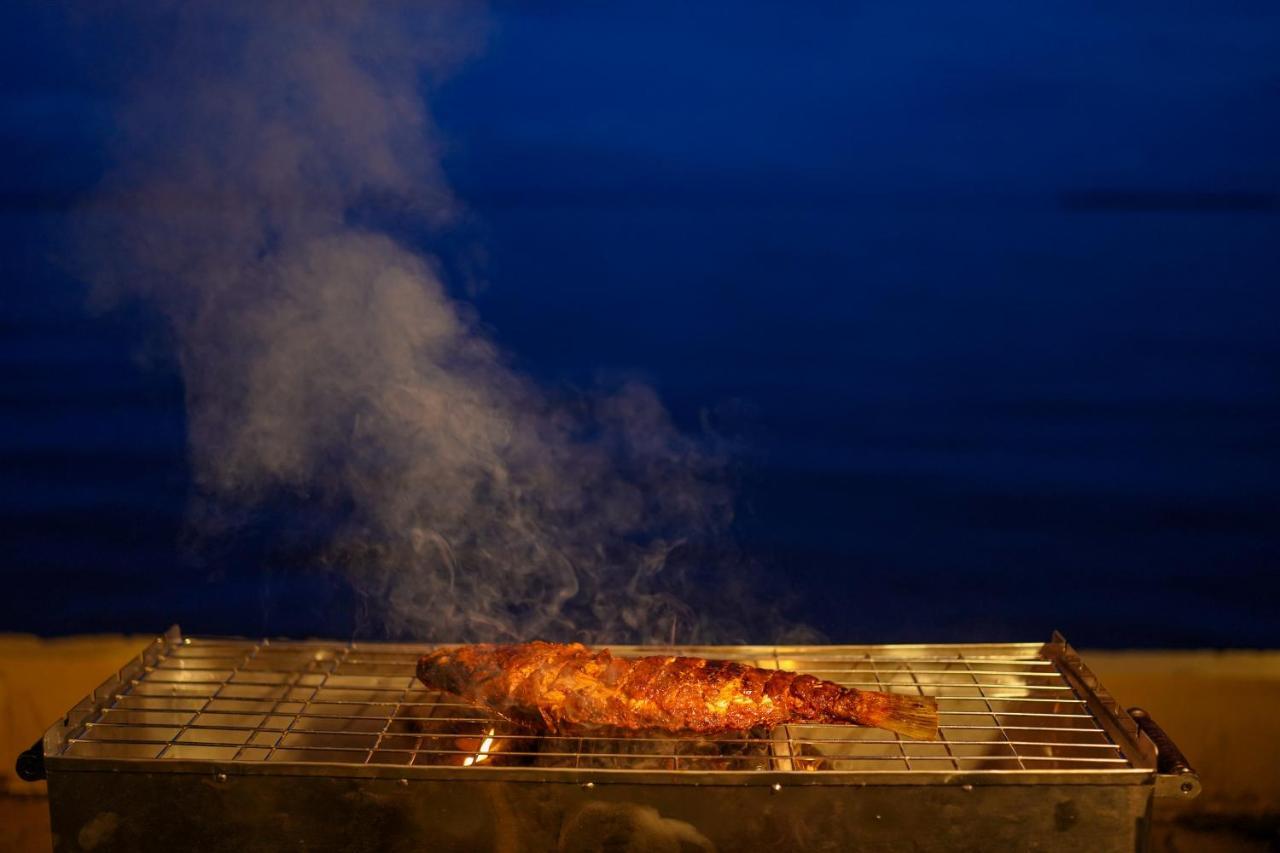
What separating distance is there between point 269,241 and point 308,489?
200cm

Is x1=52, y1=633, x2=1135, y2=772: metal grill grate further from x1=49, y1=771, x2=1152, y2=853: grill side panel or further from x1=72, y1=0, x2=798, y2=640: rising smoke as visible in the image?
x1=72, y1=0, x2=798, y2=640: rising smoke

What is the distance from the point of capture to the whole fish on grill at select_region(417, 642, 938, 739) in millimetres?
3002

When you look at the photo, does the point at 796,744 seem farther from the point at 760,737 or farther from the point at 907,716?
the point at 907,716

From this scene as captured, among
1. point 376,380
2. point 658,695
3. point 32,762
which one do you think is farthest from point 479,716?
point 376,380

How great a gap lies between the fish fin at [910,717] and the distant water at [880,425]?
9.88ft

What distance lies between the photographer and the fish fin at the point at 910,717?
2.94m

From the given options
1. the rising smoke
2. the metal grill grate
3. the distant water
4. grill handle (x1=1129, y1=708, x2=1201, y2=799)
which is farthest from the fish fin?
the distant water

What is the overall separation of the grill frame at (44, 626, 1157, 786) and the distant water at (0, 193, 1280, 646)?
8.26ft

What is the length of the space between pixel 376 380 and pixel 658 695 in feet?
8.96

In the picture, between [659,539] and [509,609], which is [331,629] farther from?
[659,539]

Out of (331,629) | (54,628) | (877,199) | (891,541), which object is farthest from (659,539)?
(877,199)

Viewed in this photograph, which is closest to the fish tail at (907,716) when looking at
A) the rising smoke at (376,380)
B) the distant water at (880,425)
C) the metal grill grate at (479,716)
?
the metal grill grate at (479,716)

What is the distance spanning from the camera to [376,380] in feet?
17.6

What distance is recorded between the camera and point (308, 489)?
827cm
